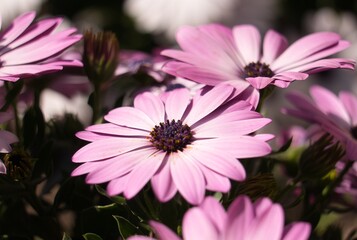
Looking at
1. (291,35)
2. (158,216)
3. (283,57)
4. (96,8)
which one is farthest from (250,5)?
(158,216)

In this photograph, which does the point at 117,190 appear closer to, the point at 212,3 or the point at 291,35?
the point at 212,3

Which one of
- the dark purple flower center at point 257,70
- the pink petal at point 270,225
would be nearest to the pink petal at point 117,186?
the pink petal at point 270,225

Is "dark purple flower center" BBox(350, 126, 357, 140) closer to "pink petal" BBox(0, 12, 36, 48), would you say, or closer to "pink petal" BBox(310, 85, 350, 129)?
"pink petal" BBox(310, 85, 350, 129)

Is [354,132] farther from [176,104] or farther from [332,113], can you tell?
[176,104]

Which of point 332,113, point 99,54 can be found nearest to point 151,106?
point 99,54

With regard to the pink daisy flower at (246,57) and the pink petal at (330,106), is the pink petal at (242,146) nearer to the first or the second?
the pink daisy flower at (246,57)

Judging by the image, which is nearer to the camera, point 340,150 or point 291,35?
point 340,150
